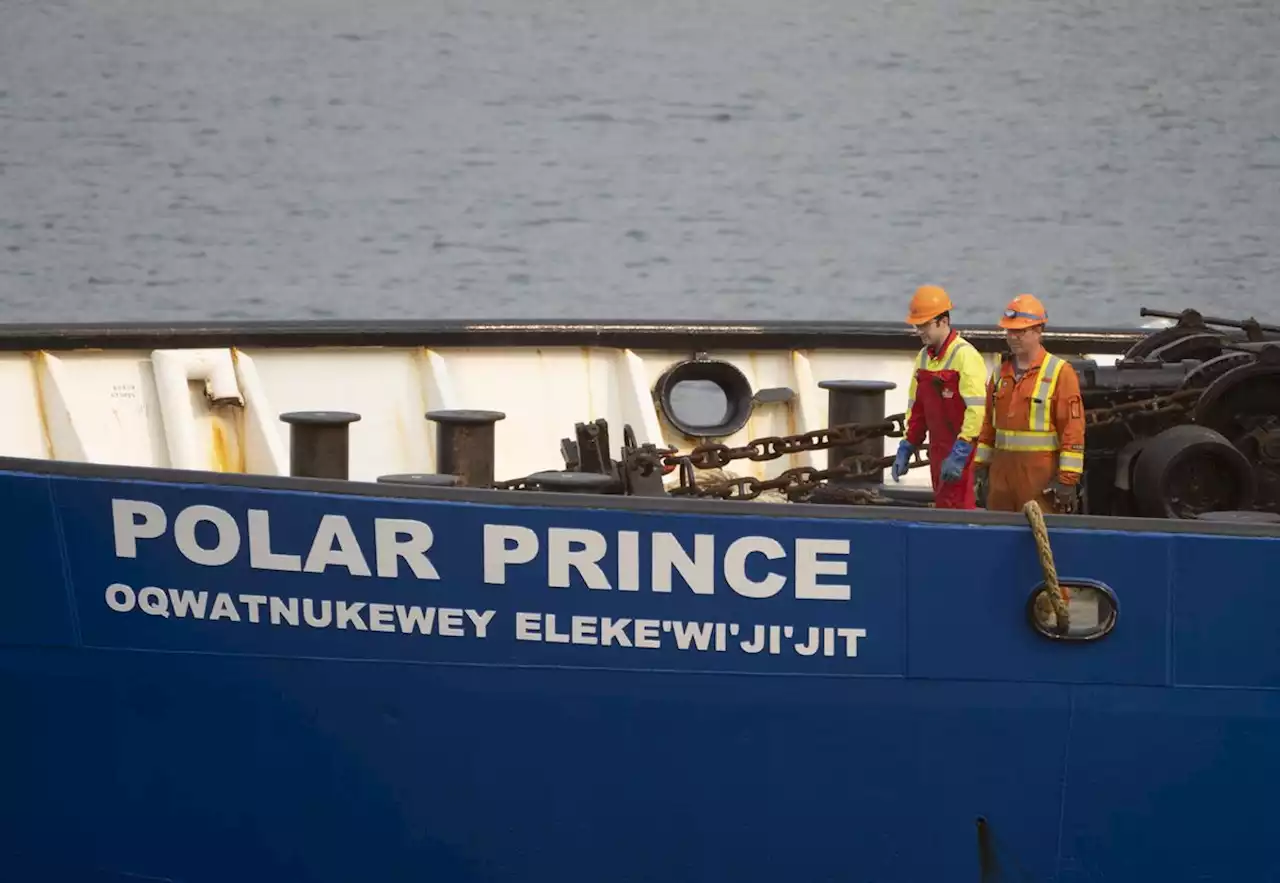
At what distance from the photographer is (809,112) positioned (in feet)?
104

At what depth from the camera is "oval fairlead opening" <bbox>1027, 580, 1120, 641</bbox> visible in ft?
19.5

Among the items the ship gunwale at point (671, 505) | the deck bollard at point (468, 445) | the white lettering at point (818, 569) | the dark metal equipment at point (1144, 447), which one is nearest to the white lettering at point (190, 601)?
the ship gunwale at point (671, 505)

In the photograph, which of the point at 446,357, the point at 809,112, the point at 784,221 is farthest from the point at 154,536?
the point at 809,112

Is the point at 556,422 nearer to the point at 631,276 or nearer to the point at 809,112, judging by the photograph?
the point at 631,276

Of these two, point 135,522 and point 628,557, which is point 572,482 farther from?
point 135,522

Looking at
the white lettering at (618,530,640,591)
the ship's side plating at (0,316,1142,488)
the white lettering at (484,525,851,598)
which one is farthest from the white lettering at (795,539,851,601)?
the ship's side plating at (0,316,1142,488)

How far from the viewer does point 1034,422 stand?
6777 mm

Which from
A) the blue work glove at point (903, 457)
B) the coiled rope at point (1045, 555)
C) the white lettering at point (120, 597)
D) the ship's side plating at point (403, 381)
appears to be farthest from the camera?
the ship's side plating at point (403, 381)

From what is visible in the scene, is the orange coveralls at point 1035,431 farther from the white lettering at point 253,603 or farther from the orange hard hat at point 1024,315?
the white lettering at point 253,603

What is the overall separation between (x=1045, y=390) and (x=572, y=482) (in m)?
1.76

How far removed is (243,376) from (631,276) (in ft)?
58.8

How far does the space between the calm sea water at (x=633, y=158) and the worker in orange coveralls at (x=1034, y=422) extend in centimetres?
1832

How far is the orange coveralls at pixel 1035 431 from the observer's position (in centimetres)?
672

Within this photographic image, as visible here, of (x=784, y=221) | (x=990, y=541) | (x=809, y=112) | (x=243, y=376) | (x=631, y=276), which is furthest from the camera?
(x=809, y=112)
